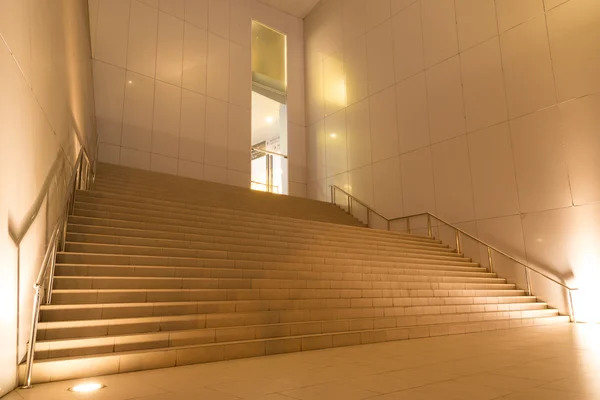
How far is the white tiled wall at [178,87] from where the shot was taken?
13.8m

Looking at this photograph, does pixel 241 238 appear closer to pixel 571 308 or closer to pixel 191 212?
pixel 191 212

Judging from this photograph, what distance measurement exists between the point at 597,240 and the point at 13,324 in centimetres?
1054

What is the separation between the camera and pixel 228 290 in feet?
19.8

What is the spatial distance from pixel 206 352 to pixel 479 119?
10.1 m

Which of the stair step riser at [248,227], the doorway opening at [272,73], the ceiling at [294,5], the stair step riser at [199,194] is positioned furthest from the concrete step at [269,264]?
the ceiling at [294,5]

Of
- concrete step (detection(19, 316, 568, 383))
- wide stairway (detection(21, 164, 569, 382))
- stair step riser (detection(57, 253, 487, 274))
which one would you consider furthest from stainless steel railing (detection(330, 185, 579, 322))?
concrete step (detection(19, 316, 568, 383))

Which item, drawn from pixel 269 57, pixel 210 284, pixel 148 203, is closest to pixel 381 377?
pixel 210 284

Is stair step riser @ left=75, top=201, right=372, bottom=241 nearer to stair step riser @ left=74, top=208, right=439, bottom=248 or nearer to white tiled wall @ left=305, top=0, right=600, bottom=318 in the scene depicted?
stair step riser @ left=74, top=208, right=439, bottom=248

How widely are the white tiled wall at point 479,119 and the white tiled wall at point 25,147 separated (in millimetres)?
10123

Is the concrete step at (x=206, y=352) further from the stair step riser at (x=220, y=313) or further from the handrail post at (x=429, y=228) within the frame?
the handrail post at (x=429, y=228)

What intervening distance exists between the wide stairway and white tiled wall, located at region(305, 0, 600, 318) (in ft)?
5.98

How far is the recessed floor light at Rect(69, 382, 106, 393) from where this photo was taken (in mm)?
3406

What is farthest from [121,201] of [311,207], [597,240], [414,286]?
[597,240]

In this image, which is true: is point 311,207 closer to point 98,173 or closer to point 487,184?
point 487,184
